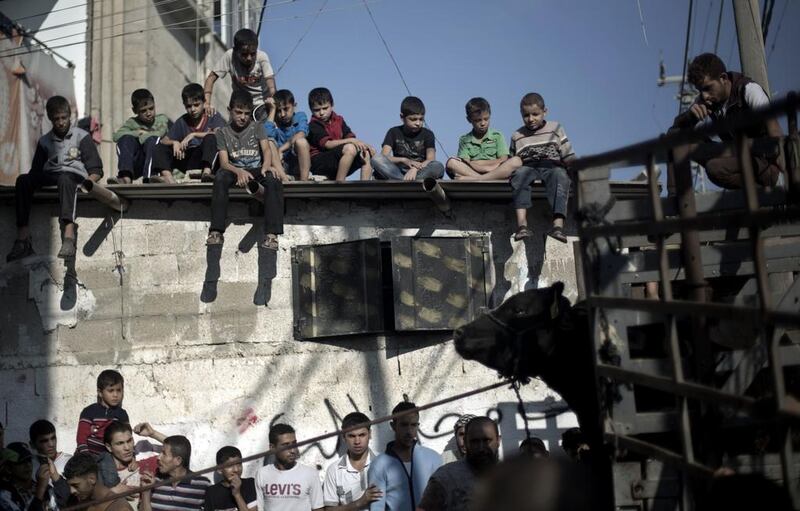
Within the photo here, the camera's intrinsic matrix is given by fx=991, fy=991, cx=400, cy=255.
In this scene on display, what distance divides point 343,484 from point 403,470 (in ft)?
1.84

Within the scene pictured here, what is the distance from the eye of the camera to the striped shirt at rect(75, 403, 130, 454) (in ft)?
27.7

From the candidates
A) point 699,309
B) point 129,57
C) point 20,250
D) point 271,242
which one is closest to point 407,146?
point 271,242

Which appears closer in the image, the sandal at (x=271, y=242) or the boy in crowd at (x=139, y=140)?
the sandal at (x=271, y=242)

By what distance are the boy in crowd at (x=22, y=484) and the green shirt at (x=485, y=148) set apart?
15.8 feet

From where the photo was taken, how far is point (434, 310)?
934 cm

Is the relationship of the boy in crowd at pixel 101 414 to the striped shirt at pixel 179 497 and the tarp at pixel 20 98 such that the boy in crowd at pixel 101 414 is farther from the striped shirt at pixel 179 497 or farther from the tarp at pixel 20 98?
the tarp at pixel 20 98

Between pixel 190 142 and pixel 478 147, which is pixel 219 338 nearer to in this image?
pixel 190 142

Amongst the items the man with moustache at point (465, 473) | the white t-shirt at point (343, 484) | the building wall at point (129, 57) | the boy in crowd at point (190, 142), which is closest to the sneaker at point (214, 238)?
the boy in crowd at point (190, 142)

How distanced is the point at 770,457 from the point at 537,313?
1593mm

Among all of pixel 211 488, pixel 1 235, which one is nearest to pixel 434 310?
pixel 211 488

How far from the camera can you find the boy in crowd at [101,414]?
845 centimetres

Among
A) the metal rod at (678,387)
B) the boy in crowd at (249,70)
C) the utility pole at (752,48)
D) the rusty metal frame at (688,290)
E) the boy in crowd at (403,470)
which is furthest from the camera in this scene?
the boy in crowd at (249,70)

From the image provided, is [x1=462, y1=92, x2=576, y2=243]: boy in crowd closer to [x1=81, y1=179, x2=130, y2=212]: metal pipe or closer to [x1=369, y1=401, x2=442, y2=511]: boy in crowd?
[x1=369, y1=401, x2=442, y2=511]: boy in crowd

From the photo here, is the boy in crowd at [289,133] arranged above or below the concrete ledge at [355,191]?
above
